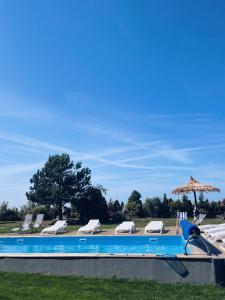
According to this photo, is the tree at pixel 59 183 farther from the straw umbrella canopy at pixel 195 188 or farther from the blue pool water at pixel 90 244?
the blue pool water at pixel 90 244

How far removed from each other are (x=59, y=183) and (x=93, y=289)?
64.5ft

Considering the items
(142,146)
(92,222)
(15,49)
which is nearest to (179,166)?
(142,146)

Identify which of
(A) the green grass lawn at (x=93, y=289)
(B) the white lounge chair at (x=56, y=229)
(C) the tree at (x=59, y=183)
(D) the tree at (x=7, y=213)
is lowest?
(A) the green grass lawn at (x=93, y=289)

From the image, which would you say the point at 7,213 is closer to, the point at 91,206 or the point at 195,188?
the point at 91,206

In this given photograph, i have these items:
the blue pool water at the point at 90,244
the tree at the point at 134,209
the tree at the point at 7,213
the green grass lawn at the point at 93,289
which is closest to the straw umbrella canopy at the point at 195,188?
the tree at the point at 134,209

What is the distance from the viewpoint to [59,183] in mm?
25656

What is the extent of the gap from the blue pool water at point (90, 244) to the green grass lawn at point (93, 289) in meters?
5.61

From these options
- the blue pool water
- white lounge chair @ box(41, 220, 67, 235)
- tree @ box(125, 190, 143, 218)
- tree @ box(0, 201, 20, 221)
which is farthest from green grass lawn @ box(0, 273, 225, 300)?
tree @ box(0, 201, 20, 221)

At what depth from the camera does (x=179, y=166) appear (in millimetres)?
30375

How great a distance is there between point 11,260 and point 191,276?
4174 millimetres

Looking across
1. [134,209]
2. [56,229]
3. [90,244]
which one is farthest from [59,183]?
[90,244]

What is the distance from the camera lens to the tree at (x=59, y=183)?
25453 millimetres

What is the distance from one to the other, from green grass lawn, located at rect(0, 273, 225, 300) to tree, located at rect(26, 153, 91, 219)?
18.1m

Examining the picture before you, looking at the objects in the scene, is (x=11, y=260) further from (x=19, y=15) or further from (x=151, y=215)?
(x=151, y=215)
